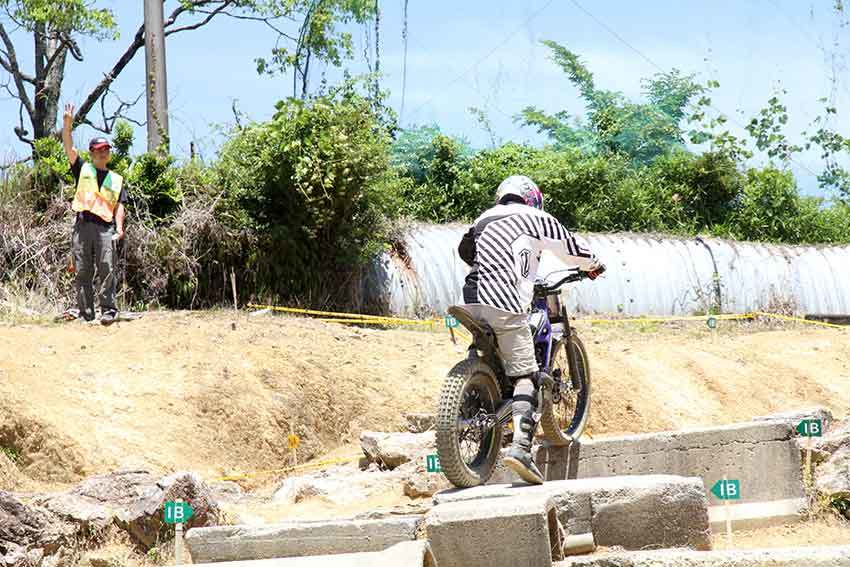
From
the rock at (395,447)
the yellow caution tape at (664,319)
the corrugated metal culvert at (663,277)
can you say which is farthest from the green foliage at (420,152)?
the rock at (395,447)

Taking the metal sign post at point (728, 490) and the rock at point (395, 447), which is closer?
the metal sign post at point (728, 490)

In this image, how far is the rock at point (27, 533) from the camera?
7.00 m

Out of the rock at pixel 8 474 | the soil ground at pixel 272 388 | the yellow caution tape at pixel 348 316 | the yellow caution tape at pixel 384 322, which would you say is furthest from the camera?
the yellow caution tape at pixel 384 322

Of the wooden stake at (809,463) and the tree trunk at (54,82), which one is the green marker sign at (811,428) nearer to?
the wooden stake at (809,463)

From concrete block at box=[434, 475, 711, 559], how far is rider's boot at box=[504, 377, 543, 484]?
0.36m

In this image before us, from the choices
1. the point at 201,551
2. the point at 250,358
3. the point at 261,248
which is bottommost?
the point at 201,551

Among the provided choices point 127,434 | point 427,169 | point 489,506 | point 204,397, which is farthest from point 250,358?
point 427,169

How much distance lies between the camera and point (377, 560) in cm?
521

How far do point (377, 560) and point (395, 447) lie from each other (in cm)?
440

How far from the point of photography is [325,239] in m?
15.5

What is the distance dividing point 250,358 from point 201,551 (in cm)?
536

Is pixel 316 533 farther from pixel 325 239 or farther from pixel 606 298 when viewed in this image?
pixel 606 298

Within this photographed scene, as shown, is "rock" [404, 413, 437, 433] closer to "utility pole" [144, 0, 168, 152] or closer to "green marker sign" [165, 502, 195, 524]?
"green marker sign" [165, 502, 195, 524]

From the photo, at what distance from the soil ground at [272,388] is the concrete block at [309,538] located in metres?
1.78
